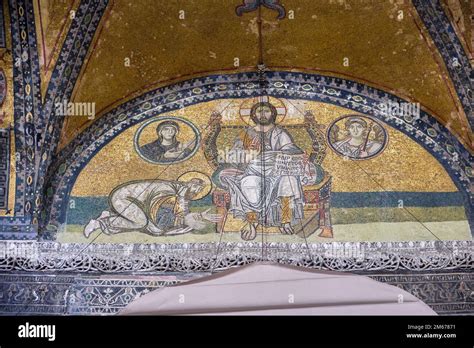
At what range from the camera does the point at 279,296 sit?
575 cm

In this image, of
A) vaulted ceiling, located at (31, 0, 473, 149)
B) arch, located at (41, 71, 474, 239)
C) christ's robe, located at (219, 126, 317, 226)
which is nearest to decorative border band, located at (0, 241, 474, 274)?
christ's robe, located at (219, 126, 317, 226)

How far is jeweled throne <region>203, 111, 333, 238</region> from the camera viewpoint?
8773 mm

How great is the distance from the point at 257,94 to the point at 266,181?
3.81 ft

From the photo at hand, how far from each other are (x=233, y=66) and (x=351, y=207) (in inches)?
83.9

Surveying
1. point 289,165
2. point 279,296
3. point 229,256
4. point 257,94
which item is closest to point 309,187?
point 289,165

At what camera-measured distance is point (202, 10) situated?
908 cm

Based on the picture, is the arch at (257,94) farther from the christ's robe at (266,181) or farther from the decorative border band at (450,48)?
the christ's robe at (266,181)

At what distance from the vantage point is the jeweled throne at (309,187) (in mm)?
8773

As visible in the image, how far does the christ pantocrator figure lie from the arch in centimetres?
36

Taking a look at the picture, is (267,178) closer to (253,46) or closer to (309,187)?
(309,187)

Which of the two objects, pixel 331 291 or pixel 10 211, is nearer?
pixel 331 291

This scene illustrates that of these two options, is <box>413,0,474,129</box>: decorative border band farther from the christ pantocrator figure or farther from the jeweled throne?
the christ pantocrator figure
